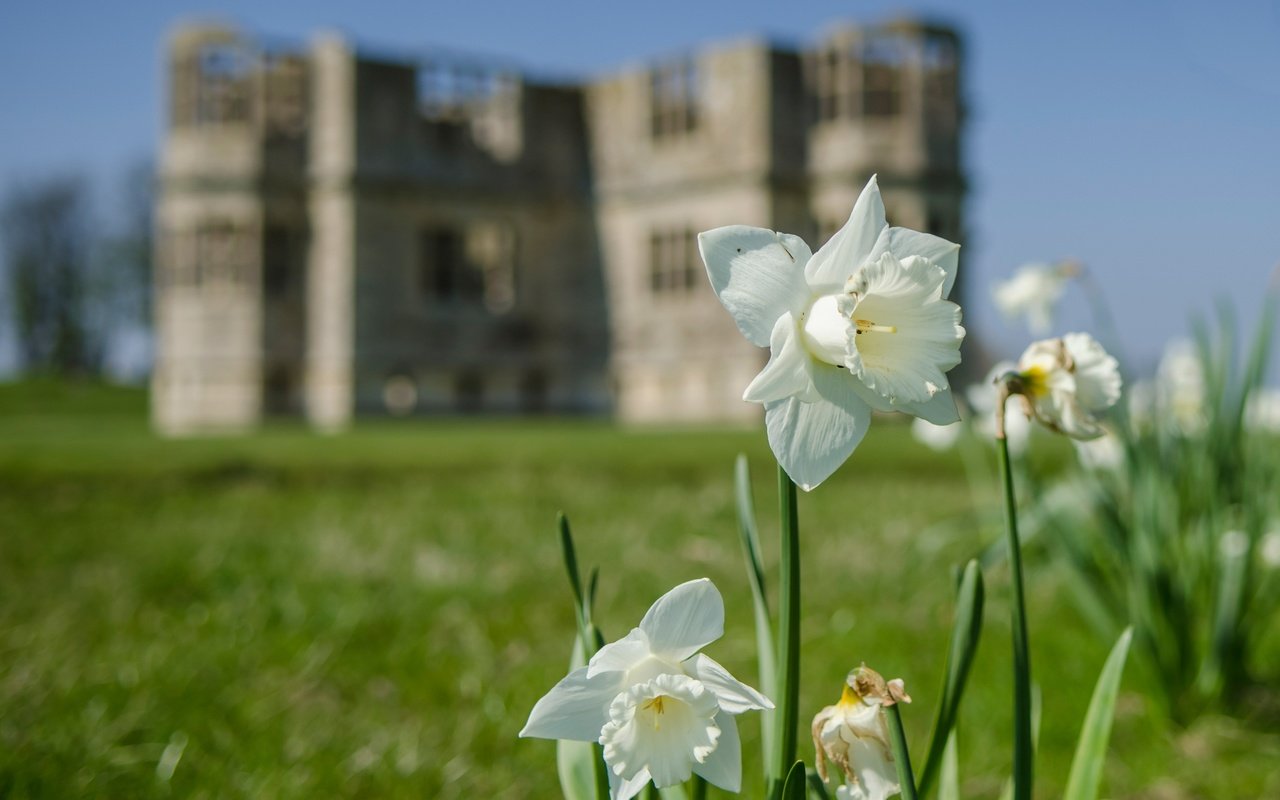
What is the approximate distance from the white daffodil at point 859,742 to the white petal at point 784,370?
246 mm

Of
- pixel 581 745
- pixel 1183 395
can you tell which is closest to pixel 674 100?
A: pixel 1183 395

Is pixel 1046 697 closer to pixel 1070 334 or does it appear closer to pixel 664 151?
pixel 1070 334

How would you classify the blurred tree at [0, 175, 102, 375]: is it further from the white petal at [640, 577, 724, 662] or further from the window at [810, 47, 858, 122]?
the white petal at [640, 577, 724, 662]

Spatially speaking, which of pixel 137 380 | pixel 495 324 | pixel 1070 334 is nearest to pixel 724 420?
pixel 495 324

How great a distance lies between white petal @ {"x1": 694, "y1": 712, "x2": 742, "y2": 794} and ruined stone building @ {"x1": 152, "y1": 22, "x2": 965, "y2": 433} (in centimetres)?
1800

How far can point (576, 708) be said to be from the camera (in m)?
0.86

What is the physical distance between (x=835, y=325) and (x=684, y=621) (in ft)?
0.79

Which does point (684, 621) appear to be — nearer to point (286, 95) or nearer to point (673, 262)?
point (673, 262)

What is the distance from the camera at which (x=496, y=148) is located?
71.1ft

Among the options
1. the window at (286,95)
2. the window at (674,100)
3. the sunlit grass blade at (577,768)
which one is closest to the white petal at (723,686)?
the sunlit grass blade at (577,768)

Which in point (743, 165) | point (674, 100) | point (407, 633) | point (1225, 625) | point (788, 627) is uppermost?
point (674, 100)

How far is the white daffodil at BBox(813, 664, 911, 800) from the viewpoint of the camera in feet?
2.97

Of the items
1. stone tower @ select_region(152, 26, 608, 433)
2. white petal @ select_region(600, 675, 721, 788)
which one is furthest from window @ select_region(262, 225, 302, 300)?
white petal @ select_region(600, 675, 721, 788)

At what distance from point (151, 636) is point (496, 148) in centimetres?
1940
